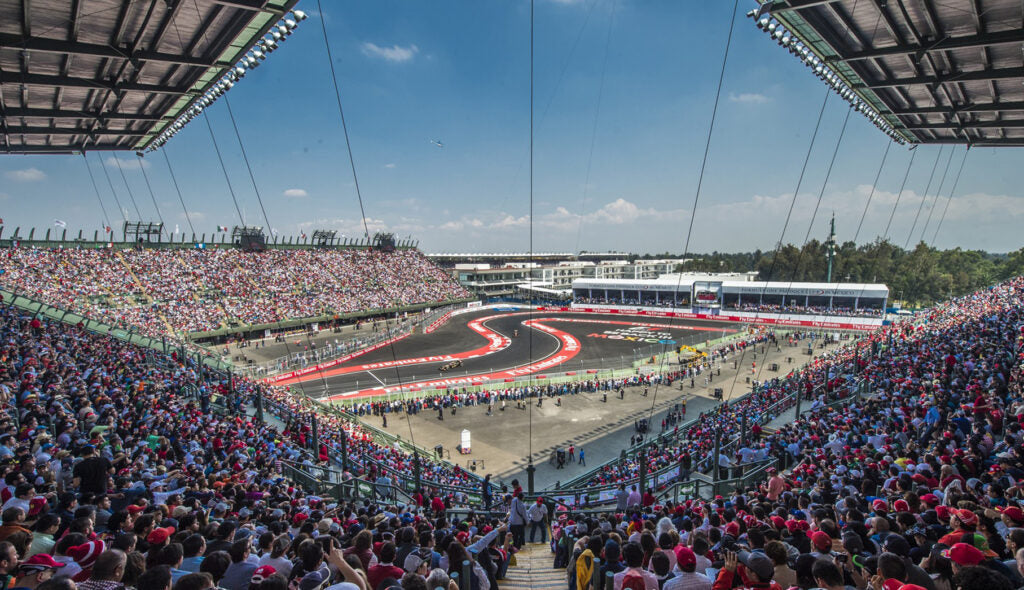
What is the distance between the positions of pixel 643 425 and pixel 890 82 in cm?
1567

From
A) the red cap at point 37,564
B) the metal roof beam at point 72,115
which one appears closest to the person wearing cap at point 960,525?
the red cap at point 37,564

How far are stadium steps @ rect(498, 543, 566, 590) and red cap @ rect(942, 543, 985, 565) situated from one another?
4.25m

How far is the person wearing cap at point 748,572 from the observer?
3174 millimetres

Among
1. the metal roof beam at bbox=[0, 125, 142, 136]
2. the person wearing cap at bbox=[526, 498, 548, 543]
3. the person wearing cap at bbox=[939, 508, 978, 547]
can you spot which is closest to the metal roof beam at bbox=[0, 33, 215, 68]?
the metal roof beam at bbox=[0, 125, 142, 136]

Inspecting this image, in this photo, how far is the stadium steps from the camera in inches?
250

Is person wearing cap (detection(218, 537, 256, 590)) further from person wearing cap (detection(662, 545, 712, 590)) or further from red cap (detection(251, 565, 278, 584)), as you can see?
person wearing cap (detection(662, 545, 712, 590))

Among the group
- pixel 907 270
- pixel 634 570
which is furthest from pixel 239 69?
pixel 907 270

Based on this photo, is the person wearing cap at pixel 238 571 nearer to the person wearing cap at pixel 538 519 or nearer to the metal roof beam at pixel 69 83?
the person wearing cap at pixel 538 519

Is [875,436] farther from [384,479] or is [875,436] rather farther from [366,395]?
[366,395]

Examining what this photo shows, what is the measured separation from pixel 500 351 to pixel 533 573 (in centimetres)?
3316

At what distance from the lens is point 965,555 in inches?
132

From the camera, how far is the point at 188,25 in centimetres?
1167

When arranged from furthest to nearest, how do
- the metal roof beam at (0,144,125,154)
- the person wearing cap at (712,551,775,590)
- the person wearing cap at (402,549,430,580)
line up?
1. the metal roof beam at (0,144,125,154)
2. the person wearing cap at (402,549,430,580)
3. the person wearing cap at (712,551,775,590)

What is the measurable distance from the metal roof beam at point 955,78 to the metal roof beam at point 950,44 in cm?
226
